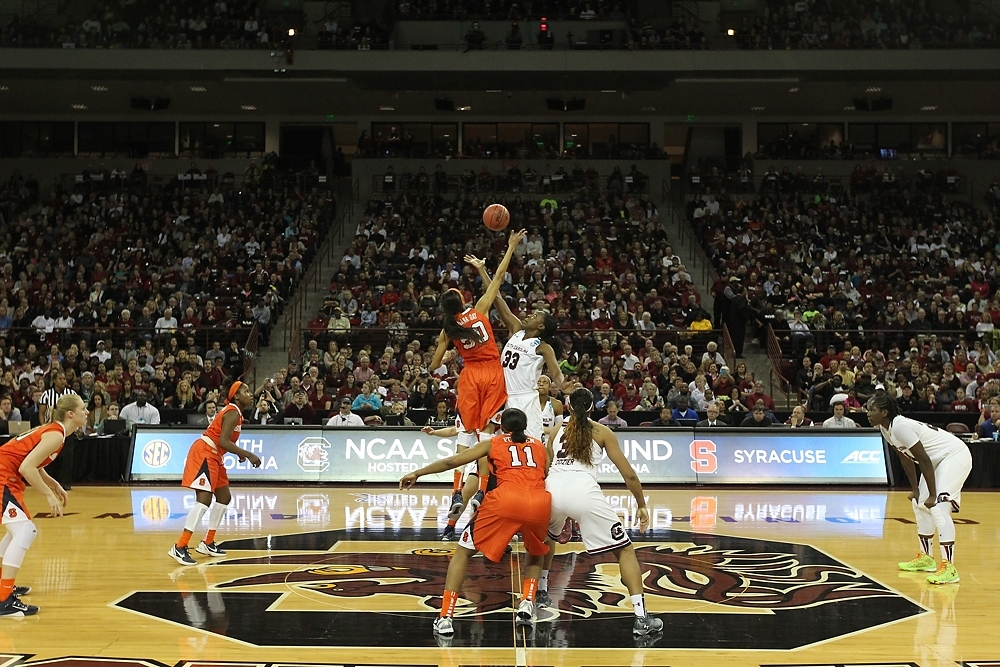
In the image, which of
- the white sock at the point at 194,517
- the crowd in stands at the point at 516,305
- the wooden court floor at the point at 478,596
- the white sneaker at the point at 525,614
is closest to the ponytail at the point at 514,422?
the white sneaker at the point at 525,614

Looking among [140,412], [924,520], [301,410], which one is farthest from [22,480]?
[140,412]

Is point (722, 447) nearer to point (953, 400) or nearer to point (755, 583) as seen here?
point (953, 400)

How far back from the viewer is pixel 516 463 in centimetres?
727

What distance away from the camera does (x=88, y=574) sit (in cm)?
952

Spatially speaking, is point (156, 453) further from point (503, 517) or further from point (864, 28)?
point (864, 28)

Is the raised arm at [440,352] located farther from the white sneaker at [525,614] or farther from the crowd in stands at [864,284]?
the crowd in stands at [864,284]

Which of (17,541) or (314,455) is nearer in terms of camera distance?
(17,541)

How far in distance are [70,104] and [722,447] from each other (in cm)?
2672

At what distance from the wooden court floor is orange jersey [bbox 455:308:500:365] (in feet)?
6.47

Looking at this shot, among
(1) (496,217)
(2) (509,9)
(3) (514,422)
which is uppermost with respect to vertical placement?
(2) (509,9)

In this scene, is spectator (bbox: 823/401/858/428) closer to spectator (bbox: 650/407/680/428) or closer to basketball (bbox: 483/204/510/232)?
spectator (bbox: 650/407/680/428)

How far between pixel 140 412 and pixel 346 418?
12.6ft

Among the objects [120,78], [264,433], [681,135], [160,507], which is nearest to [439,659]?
[160,507]

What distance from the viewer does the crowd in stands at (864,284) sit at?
2023 cm
